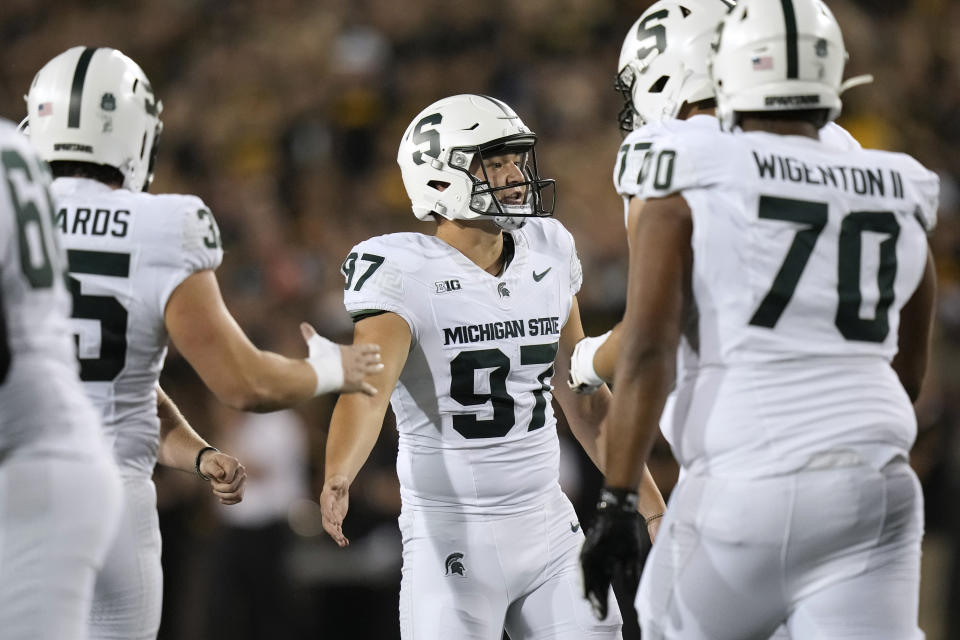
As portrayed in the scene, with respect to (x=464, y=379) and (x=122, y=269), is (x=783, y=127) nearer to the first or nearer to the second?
(x=464, y=379)

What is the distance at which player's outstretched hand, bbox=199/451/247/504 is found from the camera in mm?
3436

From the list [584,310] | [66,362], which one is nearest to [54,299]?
[66,362]

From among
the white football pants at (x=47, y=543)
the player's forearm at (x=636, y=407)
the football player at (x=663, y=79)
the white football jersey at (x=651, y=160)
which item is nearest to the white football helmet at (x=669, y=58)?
the football player at (x=663, y=79)

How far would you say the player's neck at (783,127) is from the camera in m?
2.79

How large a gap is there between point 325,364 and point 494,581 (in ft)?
2.95

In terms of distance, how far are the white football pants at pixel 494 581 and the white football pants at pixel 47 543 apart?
1.30 m

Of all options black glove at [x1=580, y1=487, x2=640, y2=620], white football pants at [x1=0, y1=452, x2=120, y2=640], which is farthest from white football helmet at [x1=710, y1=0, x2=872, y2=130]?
white football pants at [x1=0, y1=452, x2=120, y2=640]

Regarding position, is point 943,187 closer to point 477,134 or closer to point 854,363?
point 477,134

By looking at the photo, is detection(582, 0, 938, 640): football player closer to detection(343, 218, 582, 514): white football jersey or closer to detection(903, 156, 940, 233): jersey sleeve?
detection(903, 156, 940, 233): jersey sleeve

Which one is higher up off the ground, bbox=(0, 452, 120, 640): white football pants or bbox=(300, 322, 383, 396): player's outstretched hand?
bbox=(300, 322, 383, 396): player's outstretched hand

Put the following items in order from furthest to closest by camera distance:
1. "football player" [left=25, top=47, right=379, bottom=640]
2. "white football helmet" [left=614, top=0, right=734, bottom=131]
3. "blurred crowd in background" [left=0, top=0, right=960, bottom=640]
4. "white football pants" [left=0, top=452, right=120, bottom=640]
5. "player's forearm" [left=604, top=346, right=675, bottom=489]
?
"blurred crowd in background" [left=0, top=0, right=960, bottom=640] → "white football helmet" [left=614, top=0, right=734, bottom=131] → "football player" [left=25, top=47, right=379, bottom=640] → "player's forearm" [left=604, top=346, right=675, bottom=489] → "white football pants" [left=0, top=452, right=120, bottom=640]

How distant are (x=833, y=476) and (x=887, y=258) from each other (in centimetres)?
50

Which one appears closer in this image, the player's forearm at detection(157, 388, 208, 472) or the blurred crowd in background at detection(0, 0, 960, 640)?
the player's forearm at detection(157, 388, 208, 472)

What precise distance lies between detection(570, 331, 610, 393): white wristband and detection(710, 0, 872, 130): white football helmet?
0.73 metres
